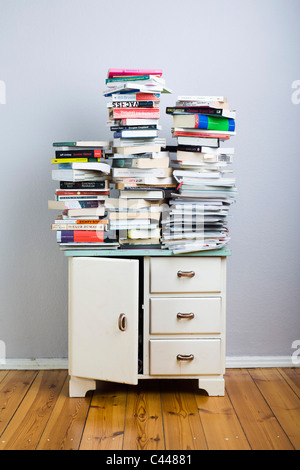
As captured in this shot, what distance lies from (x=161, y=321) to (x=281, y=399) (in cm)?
67

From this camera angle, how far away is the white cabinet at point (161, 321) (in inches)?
86.0

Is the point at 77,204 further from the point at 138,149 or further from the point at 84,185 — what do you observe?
the point at 138,149

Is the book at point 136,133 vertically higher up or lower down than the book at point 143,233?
higher up

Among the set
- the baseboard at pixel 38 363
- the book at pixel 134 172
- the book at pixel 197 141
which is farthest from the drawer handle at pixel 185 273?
the baseboard at pixel 38 363

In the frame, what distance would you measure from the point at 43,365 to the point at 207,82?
5.72 feet

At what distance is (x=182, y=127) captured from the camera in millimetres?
2240

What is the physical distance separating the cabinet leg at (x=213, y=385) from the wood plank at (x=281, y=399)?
8.4 inches

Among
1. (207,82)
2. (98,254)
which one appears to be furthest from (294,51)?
(98,254)

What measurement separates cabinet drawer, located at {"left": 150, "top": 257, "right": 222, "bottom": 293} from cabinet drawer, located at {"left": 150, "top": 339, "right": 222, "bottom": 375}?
0.24 m

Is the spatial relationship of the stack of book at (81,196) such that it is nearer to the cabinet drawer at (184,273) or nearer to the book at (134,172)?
the book at (134,172)

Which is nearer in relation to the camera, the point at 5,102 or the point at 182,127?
the point at 182,127

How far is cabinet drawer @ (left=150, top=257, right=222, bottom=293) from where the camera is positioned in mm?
2258

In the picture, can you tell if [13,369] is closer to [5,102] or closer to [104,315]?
[104,315]

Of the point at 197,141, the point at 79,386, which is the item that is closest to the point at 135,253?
the point at 197,141
